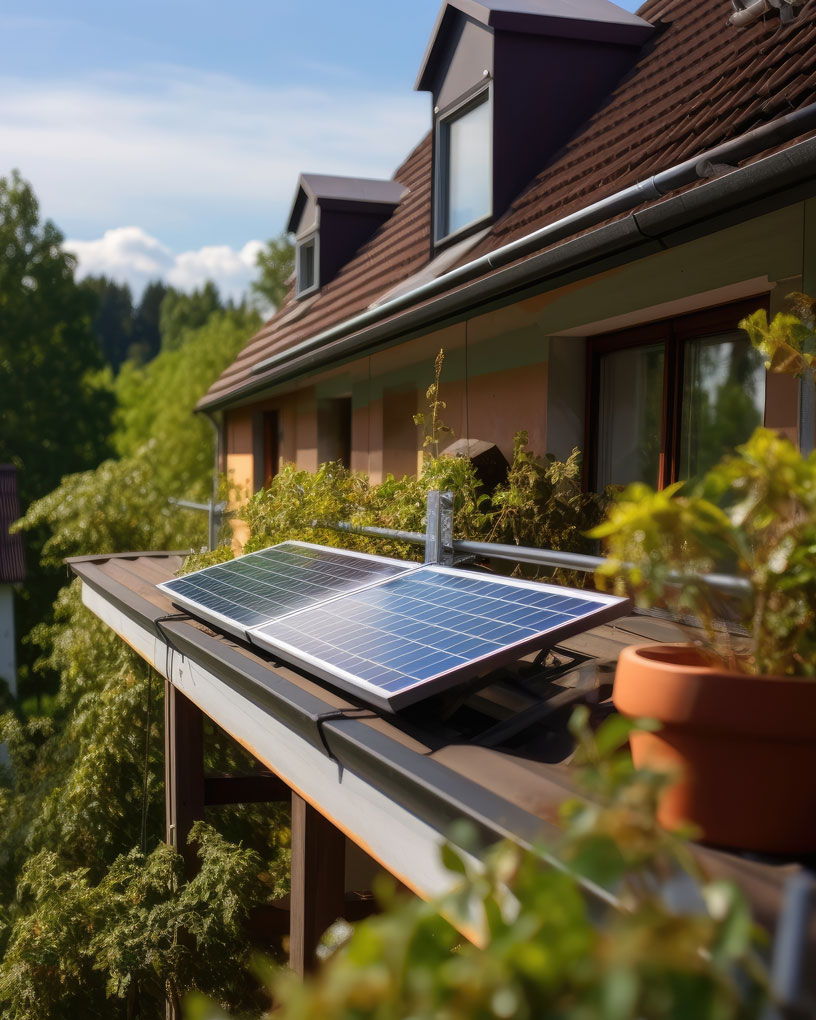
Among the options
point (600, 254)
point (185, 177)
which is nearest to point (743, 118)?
point (600, 254)

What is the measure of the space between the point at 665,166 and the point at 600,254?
1.16 meters

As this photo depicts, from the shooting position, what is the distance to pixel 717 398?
535 centimetres

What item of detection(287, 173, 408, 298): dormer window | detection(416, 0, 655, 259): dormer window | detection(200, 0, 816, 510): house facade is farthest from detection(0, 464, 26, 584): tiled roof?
detection(416, 0, 655, 259): dormer window

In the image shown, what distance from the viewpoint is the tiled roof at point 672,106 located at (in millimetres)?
4891

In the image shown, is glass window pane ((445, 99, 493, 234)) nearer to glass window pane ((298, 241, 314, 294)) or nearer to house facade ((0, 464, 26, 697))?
glass window pane ((298, 241, 314, 294))

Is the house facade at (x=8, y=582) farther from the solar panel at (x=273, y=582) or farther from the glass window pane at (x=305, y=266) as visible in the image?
the solar panel at (x=273, y=582)

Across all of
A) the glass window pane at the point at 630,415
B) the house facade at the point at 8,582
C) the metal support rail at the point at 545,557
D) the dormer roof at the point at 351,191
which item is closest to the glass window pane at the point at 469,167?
the glass window pane at the point at 630,415

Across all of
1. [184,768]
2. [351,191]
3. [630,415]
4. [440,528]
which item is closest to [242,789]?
[184,768]

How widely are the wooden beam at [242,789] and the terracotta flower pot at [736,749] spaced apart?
5.28 meters

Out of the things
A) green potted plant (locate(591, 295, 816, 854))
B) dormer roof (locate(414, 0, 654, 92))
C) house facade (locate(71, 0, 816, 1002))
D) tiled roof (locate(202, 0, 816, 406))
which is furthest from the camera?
dormer roof (locate(414, 0, 654, 92))

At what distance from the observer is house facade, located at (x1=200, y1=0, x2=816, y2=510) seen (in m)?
4.29

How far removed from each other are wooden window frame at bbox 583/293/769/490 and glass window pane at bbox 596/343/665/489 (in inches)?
2.0

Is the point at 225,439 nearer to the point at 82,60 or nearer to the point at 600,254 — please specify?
the point at 82,60

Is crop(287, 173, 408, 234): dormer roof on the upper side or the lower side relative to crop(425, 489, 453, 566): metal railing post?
upper
